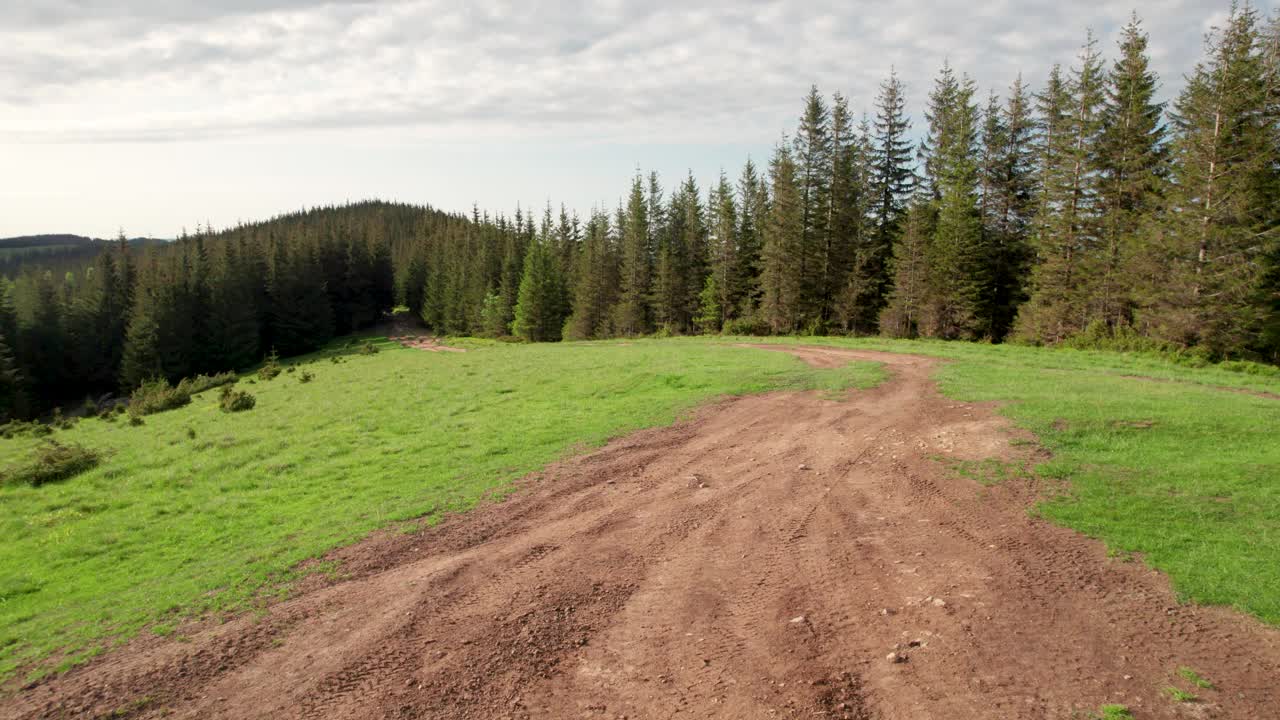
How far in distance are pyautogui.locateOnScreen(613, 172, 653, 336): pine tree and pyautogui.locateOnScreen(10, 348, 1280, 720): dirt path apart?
62429 millimetres

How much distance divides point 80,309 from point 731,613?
10142 cm

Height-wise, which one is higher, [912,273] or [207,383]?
[912,273]

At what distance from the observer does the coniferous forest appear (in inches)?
1121

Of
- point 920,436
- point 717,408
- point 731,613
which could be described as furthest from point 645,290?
point 731,613

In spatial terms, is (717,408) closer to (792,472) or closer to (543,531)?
(792,472)

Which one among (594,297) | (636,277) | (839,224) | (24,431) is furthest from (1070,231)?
(24,431)

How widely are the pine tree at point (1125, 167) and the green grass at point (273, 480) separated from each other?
23244 millimetres

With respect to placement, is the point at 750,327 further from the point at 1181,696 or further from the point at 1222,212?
the point at 1181,696

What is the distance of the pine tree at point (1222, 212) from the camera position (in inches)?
1062

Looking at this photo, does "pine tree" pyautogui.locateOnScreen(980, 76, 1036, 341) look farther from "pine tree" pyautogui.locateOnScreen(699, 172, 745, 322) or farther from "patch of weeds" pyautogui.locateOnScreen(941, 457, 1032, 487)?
"patch of weeds" pyautogui.locateOnScreen(941, 457, 1032, 487)

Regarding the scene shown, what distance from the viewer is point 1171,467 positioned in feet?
35.1

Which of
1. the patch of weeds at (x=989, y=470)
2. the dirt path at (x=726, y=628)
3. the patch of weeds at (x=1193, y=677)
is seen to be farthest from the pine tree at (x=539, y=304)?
the patch of weeds at (x=1193, y=677)

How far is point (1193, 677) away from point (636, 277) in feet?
230

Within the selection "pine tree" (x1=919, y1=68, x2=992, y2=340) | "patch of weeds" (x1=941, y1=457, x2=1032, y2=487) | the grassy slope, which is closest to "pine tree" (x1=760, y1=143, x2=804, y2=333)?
"pine tree" (x1=919, y1=68, x2=992, y2=340)
